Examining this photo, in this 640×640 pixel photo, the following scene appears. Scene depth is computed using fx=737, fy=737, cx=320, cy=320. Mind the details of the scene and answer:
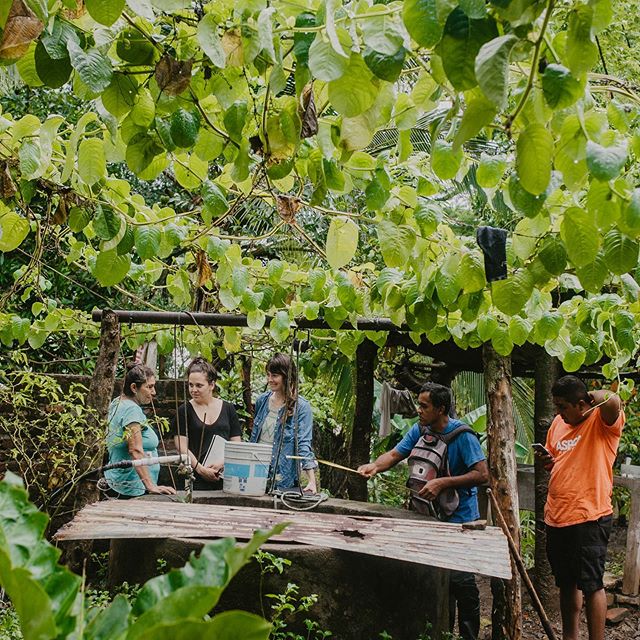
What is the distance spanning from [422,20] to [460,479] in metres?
3.61

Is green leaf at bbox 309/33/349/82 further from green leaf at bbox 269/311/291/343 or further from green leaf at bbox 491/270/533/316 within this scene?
green leaf at bbox 269/311/291/343

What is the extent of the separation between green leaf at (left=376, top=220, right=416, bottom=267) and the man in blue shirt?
229 centimetres

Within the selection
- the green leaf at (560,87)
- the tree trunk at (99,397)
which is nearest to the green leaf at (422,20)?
the green leaf at (560,87)

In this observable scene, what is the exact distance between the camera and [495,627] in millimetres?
4406

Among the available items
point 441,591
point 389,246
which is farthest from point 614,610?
point 389,246

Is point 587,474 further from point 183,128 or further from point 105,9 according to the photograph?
point 105,9

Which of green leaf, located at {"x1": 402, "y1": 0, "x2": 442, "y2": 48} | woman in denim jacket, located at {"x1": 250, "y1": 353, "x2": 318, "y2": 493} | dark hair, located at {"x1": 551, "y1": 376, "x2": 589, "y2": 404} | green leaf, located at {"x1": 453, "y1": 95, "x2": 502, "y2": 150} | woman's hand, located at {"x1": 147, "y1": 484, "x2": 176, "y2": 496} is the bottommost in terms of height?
woman's hand, located at {"x1": 147, "y1": 484, "x2": 176, "y2": 496}

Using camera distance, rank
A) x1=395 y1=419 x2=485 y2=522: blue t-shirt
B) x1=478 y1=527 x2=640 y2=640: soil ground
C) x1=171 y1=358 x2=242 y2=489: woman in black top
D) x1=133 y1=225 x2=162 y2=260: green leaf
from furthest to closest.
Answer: x1=478 y1=527 x2=640 y2=640: soil ground → x1=171 y1=358 x2=242 y2=489: woman in black top → x1=395 y1=419 x2=485 y2=522: blue t-shirt → x1=133 y1=225 x2=162 y2=260: green leaf

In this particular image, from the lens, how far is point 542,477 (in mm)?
5566

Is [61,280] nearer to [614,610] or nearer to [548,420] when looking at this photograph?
[548,420]

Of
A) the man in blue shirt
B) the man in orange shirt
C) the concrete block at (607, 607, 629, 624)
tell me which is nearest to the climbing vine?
the man in orange shirt

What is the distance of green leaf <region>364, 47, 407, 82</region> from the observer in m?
1.52

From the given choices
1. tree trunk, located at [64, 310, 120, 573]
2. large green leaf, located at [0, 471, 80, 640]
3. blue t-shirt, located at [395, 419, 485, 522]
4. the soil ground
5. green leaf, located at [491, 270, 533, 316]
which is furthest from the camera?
the soil ground

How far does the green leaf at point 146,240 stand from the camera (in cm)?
309
